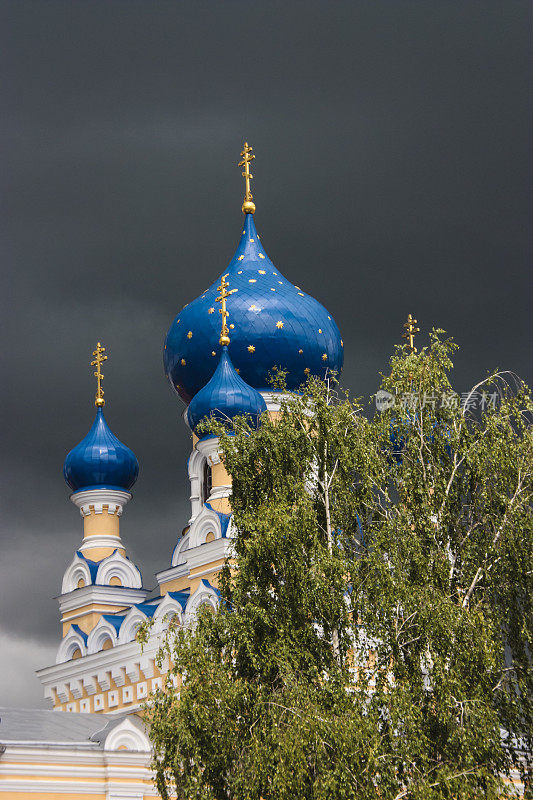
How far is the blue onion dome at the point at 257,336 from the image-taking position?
1767 cm

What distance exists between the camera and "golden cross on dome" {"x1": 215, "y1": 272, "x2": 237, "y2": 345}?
16.5 metres

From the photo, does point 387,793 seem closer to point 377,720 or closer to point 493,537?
point 377,720

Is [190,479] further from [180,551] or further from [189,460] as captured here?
[180,551]

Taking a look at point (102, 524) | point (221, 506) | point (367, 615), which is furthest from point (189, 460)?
point (367, 615)

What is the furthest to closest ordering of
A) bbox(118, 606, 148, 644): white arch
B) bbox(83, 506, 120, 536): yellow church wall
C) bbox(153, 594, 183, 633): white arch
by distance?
bbox(83, 506, 120, 536): yellow church wall → bbox(118, 606, 148, 644): white arch → bbox(153, 594, 183, 633): white arch

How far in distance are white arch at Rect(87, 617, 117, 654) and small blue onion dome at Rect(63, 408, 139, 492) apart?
7.14 feet

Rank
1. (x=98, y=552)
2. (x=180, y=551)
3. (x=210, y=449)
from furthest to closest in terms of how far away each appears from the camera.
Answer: (x=98, y=552) → (x=180, y=551) → (x=210, y=449)

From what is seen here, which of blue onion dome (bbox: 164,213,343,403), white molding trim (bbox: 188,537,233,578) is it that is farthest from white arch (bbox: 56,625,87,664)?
blue onion dome (bbox: 164,213,343,403)

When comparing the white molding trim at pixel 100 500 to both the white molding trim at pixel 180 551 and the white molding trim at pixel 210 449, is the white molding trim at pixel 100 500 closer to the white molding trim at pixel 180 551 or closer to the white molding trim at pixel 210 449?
the white molding trim at pixel 180 551

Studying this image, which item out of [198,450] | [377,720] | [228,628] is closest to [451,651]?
[377,720]

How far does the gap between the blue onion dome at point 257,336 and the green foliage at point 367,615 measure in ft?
24.3

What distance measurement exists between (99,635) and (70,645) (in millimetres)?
724

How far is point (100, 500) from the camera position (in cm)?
1788

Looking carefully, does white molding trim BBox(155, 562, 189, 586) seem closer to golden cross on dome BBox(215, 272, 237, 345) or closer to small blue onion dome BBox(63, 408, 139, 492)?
small blue onion dome BBox(63, 408, 139, 492)
